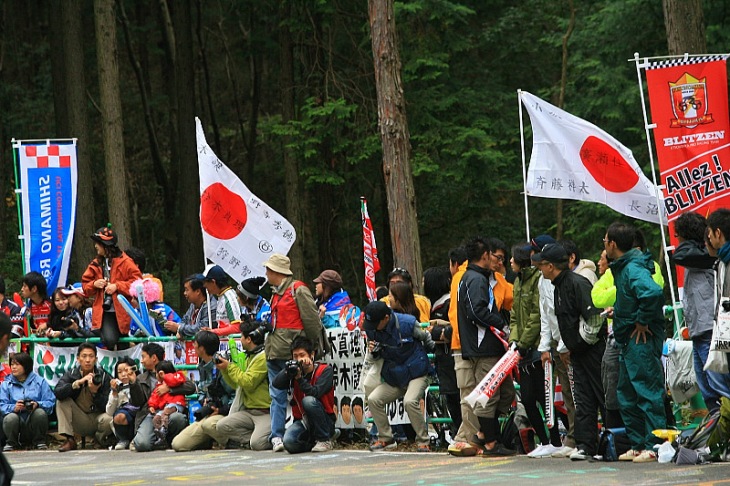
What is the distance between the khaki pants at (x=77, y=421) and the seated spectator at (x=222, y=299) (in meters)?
1.93

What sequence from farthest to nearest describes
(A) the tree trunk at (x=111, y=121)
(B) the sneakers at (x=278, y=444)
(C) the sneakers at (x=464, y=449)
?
(A) the tree trunk at (x=111, y=121)
(B) the sneakers at (x=278, y=444)
(C) the sneakers at (x=464, y=449)

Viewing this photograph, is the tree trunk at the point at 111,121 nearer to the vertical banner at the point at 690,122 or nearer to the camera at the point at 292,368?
the camera at the point at 292,368

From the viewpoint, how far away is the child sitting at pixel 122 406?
1398cm

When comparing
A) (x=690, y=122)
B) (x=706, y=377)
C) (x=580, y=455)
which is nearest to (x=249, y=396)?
(x=580, y=455)

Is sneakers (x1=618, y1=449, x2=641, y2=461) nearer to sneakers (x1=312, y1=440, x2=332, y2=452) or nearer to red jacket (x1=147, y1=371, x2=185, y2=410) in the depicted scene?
sneakers (x1=312, y1=440, x2=332, y2=452)

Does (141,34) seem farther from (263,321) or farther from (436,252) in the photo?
(263,321)

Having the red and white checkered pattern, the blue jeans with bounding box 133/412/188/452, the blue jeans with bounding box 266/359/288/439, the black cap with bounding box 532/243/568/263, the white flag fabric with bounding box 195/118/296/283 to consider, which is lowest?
the blue jeans with bounding box 133/412/188/452

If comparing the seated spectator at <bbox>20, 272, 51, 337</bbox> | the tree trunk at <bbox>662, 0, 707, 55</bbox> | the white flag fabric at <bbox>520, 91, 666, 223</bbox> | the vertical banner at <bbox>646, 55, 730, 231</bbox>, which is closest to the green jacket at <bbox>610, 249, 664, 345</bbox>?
the vertical banner at <bbox>646, 55, 730, 231</bbox>

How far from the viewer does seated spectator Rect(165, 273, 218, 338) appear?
14164 mm

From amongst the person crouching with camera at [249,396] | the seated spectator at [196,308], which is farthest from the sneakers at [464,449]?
the seated spectator at [196,308]

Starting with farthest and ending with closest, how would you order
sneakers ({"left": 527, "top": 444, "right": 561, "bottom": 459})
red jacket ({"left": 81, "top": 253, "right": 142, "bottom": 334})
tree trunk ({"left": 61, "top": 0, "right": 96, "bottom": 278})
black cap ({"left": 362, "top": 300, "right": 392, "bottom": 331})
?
tree trunk ({"left": 61, "top": 0, "right": 96, "bottom": 278}) < red jacket ({"left": 81, "top": 253, "right": 142, "bottom": 334}) < black cap ({"left": 362, "top": 300, "right": 392, "bottom": 331}) < sneakers ({"left": 527, "top": 444, "right": 561, "bottom": 459})

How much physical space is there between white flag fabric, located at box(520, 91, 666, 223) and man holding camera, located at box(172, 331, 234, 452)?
4110 mm

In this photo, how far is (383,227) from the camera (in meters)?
31.1

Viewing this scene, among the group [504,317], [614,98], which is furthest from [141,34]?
[504,317]
